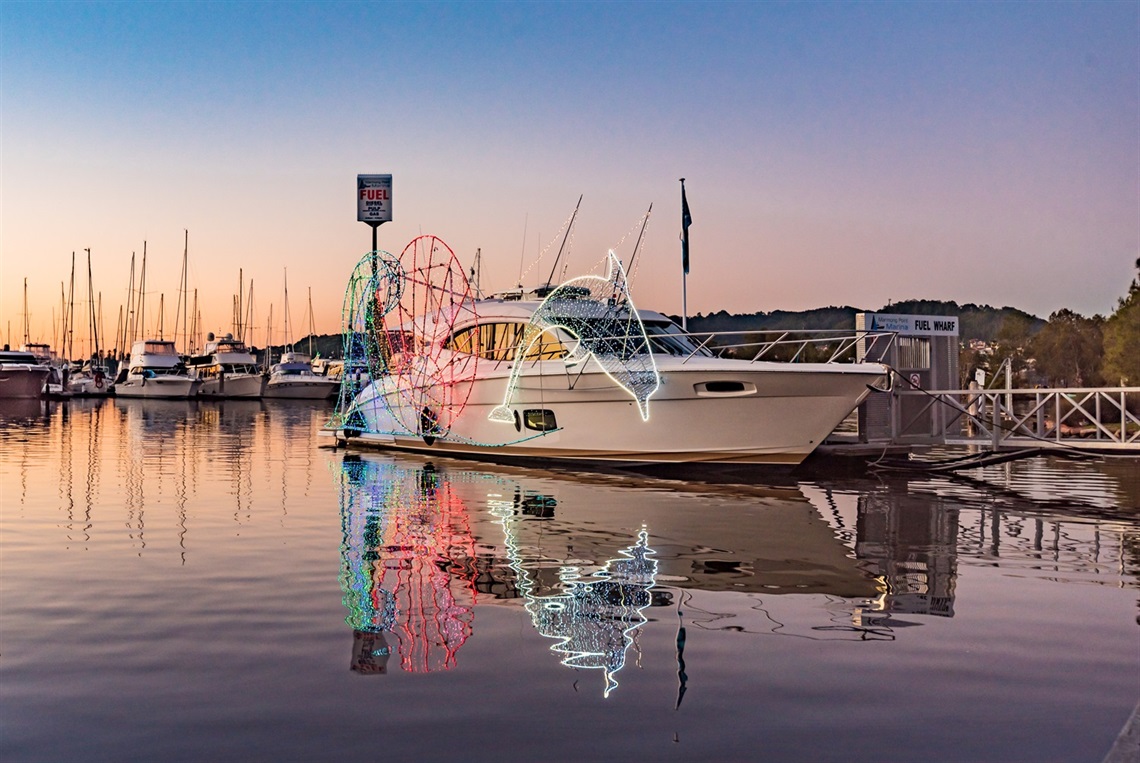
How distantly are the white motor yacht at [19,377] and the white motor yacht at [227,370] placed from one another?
1590 cm

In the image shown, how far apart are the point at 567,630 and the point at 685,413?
14575mm

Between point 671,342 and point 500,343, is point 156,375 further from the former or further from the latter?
point 671,342

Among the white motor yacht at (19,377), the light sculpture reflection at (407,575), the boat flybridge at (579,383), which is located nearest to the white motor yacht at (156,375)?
the white motor yacht at (19,377)

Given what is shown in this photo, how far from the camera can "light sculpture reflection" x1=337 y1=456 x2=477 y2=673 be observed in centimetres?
812

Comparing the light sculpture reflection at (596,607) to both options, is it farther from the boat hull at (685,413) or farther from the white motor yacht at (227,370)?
the white motor yacht at (227,370)

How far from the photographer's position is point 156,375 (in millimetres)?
99688

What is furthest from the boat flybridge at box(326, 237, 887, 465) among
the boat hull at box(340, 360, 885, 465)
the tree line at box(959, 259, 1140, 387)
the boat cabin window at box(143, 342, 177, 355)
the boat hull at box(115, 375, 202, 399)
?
the boat cabin window at box(143, 342, 177, 355)

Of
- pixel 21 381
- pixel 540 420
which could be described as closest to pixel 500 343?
pixel 540 420

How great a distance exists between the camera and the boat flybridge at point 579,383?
73.3ft

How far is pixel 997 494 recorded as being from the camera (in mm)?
20141

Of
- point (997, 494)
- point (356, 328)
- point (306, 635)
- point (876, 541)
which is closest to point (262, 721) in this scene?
point (306, 635)

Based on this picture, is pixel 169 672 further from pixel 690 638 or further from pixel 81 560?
pixel 81 560

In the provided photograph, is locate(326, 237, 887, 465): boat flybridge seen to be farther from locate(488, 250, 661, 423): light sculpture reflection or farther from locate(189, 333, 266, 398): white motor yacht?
locate(189, 333, 266, 398): white motor yacht

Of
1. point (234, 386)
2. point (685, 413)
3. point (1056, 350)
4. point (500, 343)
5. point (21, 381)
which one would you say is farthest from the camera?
point (234, 386)
